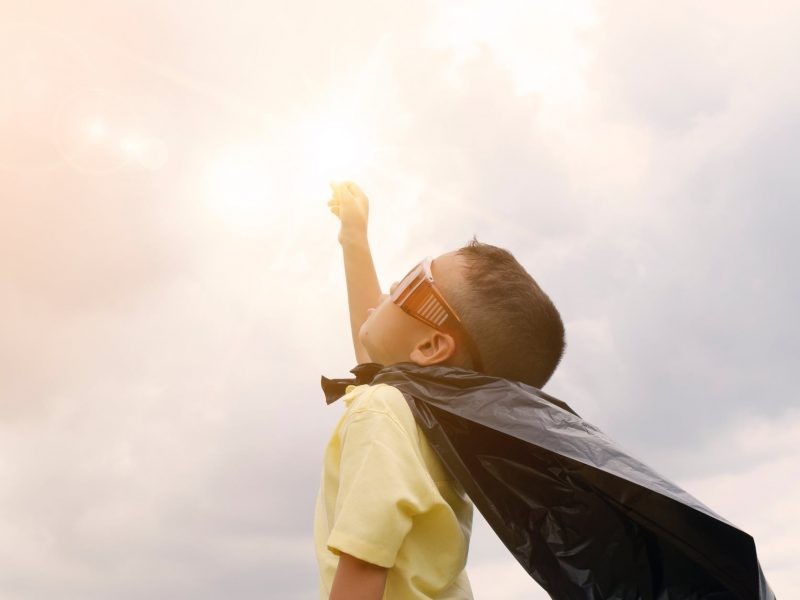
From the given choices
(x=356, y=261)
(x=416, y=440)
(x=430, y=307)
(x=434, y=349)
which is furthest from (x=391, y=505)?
(x=356, y=261)

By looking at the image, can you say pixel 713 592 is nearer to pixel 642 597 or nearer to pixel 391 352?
pixel 642 597

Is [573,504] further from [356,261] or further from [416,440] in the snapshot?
[356,261]

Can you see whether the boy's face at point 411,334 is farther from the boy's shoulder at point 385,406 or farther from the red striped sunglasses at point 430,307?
the boy's shoulder at point 385,406

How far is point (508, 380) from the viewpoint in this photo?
350cm

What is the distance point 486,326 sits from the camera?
3615mm

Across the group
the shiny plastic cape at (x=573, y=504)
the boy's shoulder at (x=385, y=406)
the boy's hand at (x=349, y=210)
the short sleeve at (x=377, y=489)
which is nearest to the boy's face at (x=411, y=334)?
the shiny plastic cape at (x=573, y=504)

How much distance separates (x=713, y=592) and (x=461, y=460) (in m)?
1.03

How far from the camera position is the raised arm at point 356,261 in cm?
473

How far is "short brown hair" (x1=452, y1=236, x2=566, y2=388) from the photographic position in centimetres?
362

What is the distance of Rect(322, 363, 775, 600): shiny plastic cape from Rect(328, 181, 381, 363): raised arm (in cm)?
141

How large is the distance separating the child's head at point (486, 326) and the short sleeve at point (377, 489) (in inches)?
31.1

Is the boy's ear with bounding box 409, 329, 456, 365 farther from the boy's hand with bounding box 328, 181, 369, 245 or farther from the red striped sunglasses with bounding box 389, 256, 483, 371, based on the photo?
the boy's hand with bounding box 328, 181, 369, 245

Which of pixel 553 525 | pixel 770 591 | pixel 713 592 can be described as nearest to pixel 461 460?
pixel 553 525

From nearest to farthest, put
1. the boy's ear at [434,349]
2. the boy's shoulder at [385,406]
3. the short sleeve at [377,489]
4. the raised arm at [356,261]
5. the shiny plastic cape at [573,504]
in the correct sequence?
the short sleeve at [377,489] → the shiny plastic cape at [573,504] → the boy's shoulder at [385,406] → the boy's ear at [434,349] → the raised arm at [356,261]
